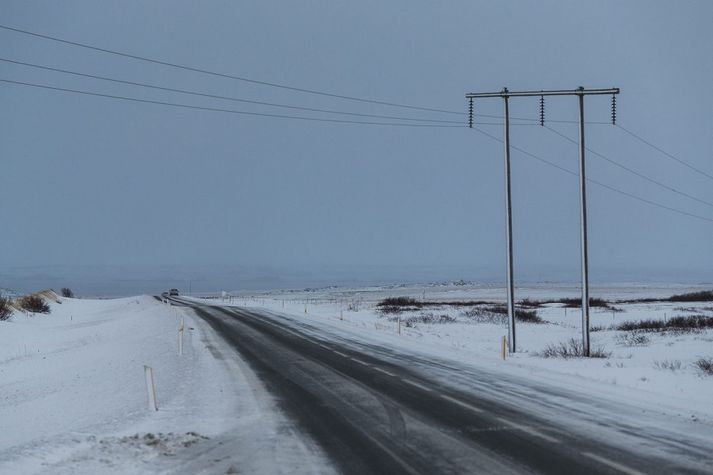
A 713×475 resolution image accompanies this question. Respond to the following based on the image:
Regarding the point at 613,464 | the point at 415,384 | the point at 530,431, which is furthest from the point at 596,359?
the point at 613,464

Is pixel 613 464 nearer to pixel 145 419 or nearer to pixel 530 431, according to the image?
pixel 530 431

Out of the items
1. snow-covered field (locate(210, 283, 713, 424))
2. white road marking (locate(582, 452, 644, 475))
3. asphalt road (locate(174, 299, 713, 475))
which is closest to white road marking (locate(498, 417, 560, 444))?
asphalt road (locate(174, 299, 713, 475))

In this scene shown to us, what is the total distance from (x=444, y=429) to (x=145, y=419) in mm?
5323

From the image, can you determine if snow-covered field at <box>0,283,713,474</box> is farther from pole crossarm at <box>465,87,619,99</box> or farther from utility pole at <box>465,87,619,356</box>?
pole crossarm at <box>465,87,619,99</box>

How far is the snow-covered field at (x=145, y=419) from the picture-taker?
8.33 metres

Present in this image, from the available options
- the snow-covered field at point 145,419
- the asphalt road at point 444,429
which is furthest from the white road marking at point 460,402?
the snow-covered field at point 145,419

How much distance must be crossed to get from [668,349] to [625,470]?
17118 millimetres

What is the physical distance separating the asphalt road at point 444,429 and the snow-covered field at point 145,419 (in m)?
0.71

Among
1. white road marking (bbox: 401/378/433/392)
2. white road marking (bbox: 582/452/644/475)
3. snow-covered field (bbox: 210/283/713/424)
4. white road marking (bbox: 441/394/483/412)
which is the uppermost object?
white road marking (bbox: 582/452/644/475)

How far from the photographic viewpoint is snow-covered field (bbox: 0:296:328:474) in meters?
8.33

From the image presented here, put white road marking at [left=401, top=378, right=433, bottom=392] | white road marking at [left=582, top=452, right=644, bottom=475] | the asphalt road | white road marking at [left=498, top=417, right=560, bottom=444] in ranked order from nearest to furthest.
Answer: white road marking at [left=582, top=452, right=644, bottom=475], the asphalt road, white road marking at [left=498, top=417, right=560, bottom=444], white road marking at [left=401, top=378, right=433, bottom=392]

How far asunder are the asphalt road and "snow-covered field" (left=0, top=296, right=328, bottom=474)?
712 mm

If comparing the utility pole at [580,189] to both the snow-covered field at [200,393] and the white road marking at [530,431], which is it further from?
the white road marking at [530,431]

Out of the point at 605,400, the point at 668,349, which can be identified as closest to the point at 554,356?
the point at 668,349
